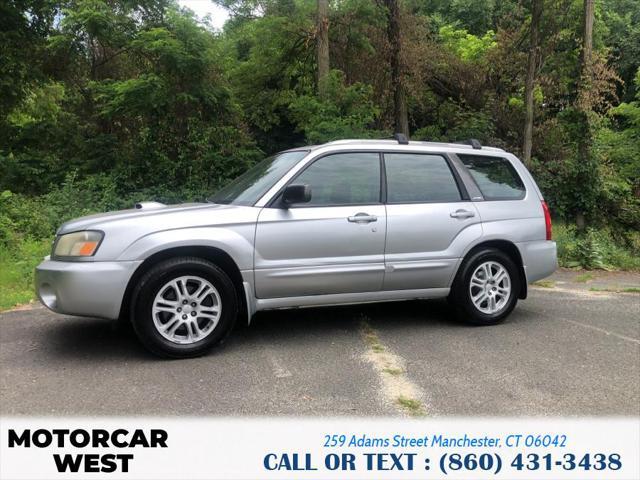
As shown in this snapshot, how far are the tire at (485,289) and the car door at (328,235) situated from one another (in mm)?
930

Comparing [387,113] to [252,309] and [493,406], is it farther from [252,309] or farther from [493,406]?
[493,406]

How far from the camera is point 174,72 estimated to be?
40.4ft

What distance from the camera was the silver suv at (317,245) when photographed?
4301mm

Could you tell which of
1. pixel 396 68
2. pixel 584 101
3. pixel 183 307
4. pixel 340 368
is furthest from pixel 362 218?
pixel 396 68

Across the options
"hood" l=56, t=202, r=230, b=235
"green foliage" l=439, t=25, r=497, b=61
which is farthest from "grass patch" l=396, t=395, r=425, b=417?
"green foliage" l=439, t=25, r=497, b=61

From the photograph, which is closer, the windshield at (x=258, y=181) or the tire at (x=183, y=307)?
the tire at (x=183, y=307)

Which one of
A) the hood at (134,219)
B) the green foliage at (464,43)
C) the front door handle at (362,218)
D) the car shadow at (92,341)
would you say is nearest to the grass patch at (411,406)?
the front door handle at (362,218)

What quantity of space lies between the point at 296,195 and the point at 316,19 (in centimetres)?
1112

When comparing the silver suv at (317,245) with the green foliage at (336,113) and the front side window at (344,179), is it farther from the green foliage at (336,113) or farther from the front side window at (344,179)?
the green foliage at (336,113)

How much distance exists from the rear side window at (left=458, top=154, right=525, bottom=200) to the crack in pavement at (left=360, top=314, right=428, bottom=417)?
76.5 inches

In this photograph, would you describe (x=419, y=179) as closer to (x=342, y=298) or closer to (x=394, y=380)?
(x=342, y=298)

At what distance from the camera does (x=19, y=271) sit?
7473mm

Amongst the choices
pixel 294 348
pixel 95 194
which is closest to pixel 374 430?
pixel 294 348

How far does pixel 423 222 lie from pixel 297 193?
133 cm
